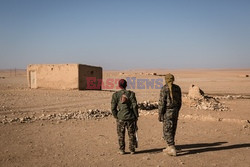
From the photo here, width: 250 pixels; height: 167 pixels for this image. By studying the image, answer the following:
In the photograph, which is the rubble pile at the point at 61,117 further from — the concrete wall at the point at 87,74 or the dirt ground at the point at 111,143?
the concrete wall at the point at 87,74

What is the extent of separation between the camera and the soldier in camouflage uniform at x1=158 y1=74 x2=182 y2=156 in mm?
4605

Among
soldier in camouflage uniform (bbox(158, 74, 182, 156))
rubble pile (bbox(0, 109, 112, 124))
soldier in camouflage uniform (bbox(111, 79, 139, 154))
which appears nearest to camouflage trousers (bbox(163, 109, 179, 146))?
soldier in camouflage uniform (bbox(158, 74, 182, 156))

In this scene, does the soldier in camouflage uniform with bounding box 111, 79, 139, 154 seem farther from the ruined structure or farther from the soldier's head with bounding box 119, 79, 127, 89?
the ruined structure

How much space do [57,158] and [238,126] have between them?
5.71 meters

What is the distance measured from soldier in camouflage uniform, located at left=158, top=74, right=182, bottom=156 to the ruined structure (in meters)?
14.3

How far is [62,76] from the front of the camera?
61.4 feet

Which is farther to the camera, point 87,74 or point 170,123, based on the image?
point 87,74

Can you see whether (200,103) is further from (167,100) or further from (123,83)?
(123,83)

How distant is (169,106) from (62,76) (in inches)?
601

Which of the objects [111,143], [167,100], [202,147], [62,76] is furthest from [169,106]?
[62,76]

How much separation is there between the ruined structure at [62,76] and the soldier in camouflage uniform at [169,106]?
1425 cm

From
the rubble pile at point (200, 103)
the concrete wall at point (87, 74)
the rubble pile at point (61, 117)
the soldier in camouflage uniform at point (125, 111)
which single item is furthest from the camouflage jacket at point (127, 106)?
the concrete wall at point (87, 74)

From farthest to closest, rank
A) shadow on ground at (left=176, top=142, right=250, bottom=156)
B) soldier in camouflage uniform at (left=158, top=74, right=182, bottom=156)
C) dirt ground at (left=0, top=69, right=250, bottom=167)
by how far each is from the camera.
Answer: shadow on ground at (left=176, top=142, right=250, bottom=156)
soldier in camouflage uniform at (left=158, top=74, right=182, bottom=156)
dirt ground at (left=0, top=69, right=250, bottom=167)

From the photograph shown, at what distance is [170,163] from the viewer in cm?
434
